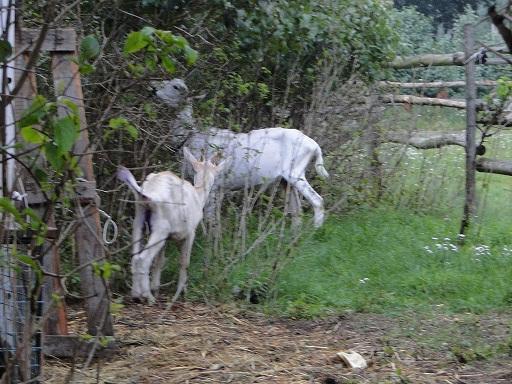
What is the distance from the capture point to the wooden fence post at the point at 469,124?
9.15 m

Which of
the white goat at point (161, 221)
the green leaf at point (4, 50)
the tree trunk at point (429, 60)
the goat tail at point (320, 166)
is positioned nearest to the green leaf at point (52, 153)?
the green leaf at point (4, 50)

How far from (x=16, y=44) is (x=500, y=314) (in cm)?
433

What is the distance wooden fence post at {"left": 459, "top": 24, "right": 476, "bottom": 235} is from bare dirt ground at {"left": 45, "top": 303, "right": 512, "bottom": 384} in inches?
86.9

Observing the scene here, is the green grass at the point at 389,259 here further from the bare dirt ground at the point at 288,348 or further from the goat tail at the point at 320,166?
the goat tail at the point at 320,166

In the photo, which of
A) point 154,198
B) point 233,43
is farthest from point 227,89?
point 154,198

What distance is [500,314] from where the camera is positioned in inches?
287

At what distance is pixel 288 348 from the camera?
21.0ft

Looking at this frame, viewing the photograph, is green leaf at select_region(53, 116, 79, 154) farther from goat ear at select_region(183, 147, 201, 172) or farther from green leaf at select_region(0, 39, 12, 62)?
goat ear at select_region(183, 147, 201, 172)

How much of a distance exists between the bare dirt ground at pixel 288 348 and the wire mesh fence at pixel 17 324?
0.55m

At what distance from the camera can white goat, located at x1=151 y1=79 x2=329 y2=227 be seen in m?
8.56

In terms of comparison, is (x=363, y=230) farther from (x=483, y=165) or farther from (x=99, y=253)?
(x=99, y=253)

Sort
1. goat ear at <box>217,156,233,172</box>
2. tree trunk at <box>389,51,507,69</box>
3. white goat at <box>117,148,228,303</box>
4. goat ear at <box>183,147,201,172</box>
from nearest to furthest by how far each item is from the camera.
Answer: white goat at <box>117,148,228,303</box> < goat ear at <box>183,147,201,172</box> < goat ear at <box>217,156,233,172</box> < tree trunk at <box>389,51,507,69</box>

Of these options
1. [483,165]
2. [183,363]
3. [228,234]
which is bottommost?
[183,363]

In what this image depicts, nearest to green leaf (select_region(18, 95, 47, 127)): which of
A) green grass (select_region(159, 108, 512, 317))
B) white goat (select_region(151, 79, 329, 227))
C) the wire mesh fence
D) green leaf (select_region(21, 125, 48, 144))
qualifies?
green leaf (select_region(21, 125, 48, 144))
